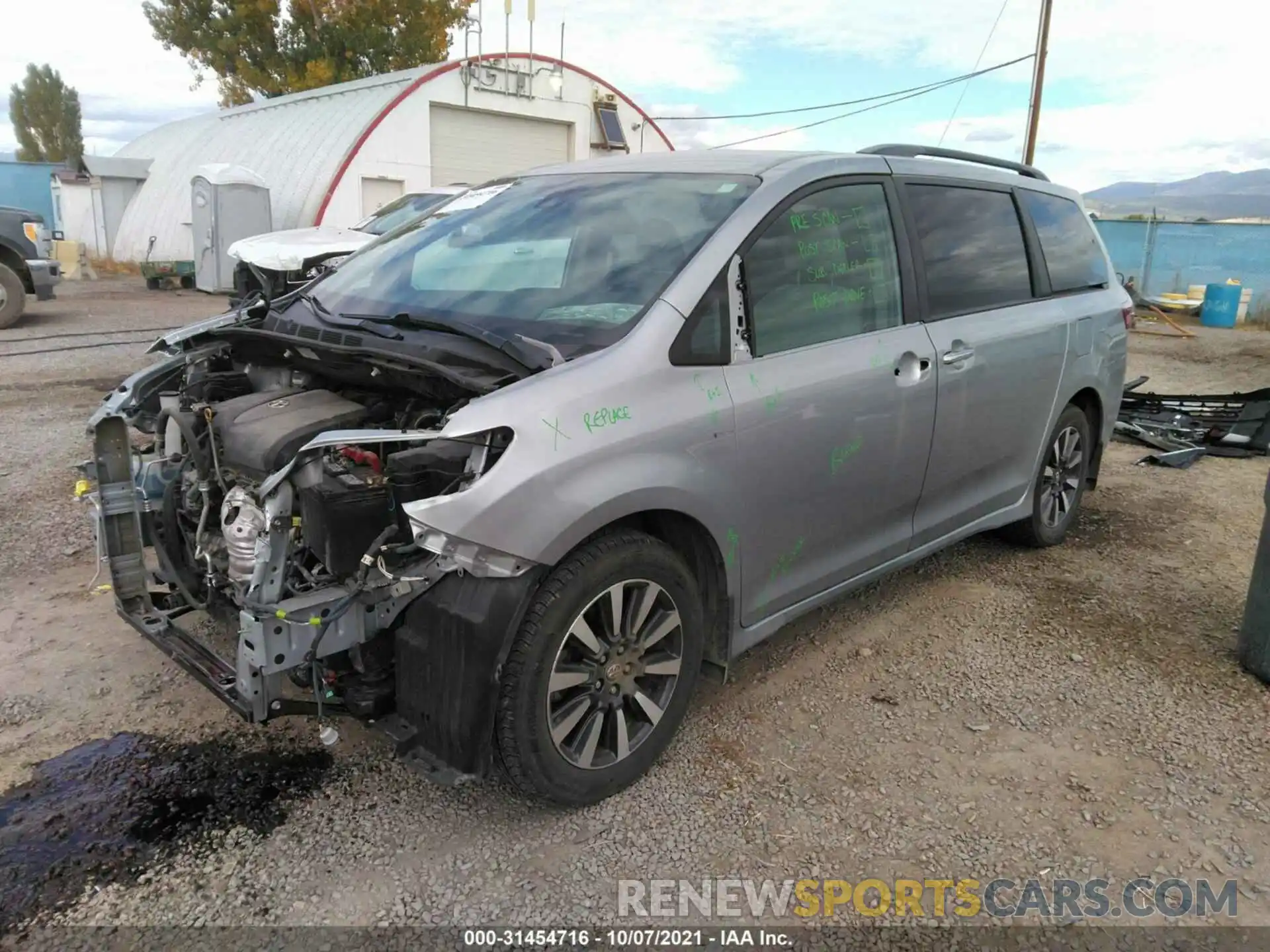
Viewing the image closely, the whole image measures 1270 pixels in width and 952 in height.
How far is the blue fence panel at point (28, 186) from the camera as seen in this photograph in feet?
100

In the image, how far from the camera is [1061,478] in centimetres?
493

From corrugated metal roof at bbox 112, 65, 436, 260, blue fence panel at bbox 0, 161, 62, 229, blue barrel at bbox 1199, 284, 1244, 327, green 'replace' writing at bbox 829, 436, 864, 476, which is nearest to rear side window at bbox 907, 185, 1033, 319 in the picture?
green 'replace' writing at bbox 829, 436, 864, 476

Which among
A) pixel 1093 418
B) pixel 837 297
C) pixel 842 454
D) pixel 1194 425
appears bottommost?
pixel 1194 425

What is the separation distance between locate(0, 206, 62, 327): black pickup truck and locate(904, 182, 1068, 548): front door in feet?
41.3

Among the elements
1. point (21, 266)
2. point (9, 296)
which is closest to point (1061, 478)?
point (9, 296)

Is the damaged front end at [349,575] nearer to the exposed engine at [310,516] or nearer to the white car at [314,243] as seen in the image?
the exposed engine at [310,516]

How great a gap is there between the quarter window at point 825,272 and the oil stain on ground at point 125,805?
2.10 meters

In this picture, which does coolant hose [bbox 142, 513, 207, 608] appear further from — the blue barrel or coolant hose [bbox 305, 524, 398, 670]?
the blue barrel

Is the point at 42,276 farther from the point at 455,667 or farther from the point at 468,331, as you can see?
the point at 455,667

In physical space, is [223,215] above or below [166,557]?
above

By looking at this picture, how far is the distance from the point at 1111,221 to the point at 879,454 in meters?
21.5

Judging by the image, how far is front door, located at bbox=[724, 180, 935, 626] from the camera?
9.92 ft

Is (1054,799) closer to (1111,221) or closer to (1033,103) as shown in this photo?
(1033,103)

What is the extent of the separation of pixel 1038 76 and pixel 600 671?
20457mm
